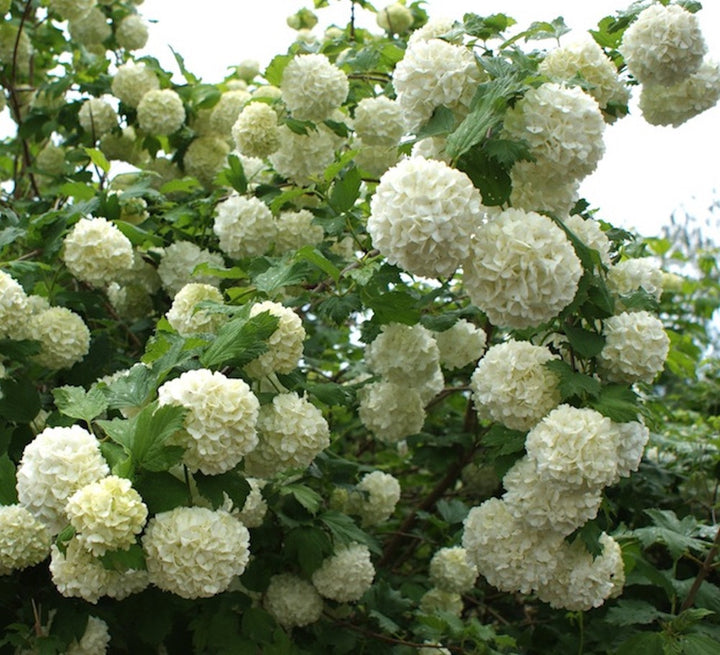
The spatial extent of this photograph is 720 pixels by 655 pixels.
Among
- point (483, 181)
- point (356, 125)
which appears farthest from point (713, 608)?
point (356, 125)

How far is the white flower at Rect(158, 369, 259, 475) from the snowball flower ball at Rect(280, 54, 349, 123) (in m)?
1.10

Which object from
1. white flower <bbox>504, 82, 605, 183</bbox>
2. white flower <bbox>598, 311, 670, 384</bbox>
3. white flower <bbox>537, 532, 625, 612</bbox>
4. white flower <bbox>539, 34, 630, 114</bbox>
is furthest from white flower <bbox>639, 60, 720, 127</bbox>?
white flower <bbox>537, 532, 625, 612</bbox>

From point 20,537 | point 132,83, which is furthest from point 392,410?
point 132,83

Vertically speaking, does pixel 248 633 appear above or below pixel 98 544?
below

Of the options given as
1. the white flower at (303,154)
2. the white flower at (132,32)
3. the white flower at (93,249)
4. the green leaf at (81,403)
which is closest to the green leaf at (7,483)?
the green leaf at (81,403)

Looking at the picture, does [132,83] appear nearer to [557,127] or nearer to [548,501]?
[557,127]

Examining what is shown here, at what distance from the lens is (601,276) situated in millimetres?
2002

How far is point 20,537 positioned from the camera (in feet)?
5.85

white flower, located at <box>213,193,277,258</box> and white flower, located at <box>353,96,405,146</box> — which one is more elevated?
white flower, located at <box>353,96,405,146</box>

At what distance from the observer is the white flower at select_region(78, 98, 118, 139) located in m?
3.43

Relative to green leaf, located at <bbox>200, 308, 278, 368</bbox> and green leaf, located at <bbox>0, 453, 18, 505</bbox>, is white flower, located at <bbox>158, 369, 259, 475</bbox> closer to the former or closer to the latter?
green leaf, located at <bbox>200, 308, 278, 368</bbox>

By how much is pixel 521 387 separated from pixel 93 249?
1202 millimetres

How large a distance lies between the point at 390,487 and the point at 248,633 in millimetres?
733

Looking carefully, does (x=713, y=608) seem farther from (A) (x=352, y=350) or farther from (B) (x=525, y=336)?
(A) (x=352, y=350)
